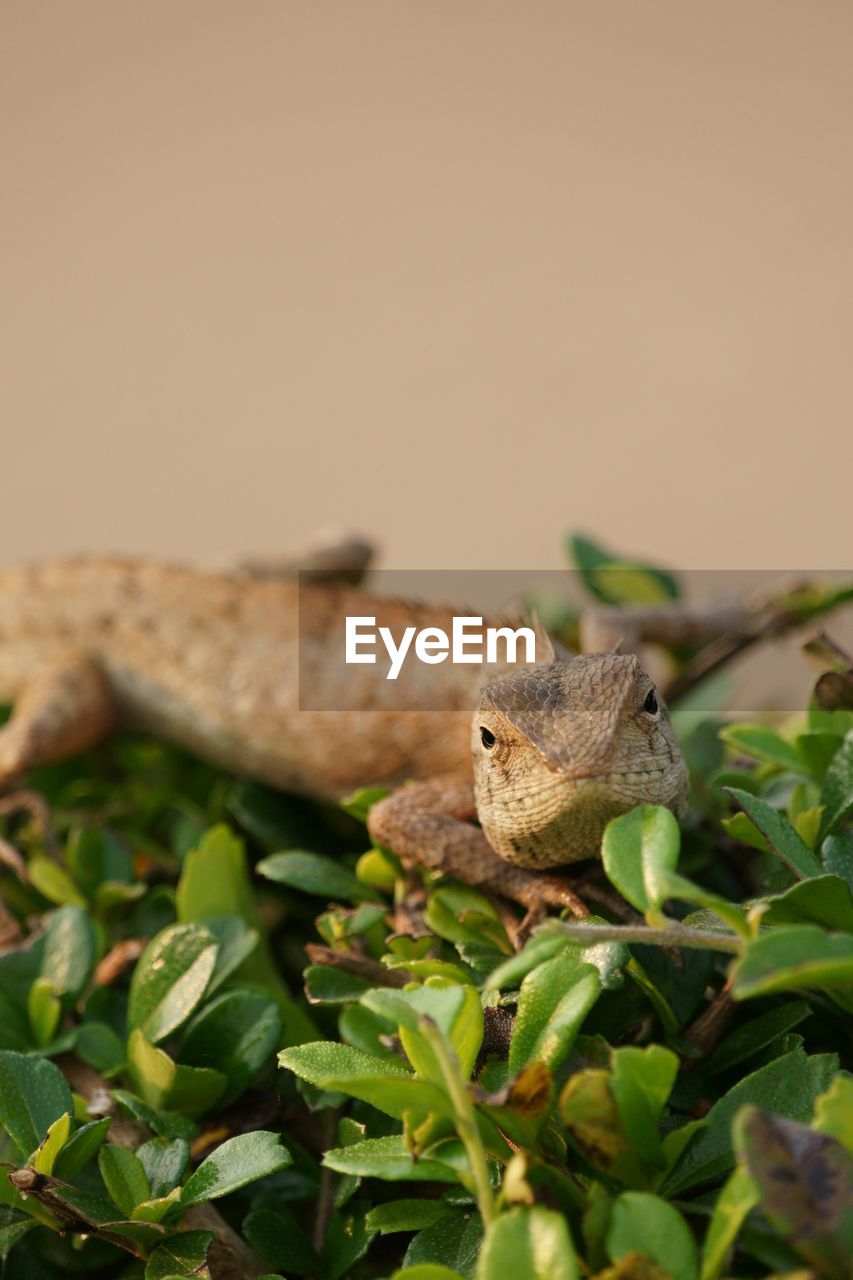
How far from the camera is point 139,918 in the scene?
0.99m

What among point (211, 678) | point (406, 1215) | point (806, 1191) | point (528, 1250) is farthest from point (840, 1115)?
point (211, 678)

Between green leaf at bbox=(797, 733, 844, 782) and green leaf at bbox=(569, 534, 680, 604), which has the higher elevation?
green leaf at bbox=(569, 534, 680, 604)

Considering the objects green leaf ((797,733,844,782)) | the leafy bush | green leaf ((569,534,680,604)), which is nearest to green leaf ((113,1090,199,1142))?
the leafy bush

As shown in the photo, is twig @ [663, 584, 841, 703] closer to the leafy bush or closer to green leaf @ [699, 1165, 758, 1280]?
the leafy bush

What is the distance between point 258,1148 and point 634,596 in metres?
0.89

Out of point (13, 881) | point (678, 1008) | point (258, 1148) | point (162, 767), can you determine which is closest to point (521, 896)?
point (678, 1008)

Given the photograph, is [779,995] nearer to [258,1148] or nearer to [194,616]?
[258,1148]

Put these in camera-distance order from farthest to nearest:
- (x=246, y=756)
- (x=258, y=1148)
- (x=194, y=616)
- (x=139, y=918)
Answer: (x=194, y=616)
(x=246, y=756)
(x=139, y=918)
(x=258, y=1148)

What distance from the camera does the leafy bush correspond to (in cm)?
48

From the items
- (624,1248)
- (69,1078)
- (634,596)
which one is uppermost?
(634,596)

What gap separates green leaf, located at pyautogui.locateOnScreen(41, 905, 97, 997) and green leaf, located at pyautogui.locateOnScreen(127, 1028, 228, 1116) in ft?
0.34

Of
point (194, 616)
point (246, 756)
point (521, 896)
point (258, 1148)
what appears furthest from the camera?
point (194, 616)

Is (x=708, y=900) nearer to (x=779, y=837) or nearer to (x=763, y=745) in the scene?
(x=779, y=837)

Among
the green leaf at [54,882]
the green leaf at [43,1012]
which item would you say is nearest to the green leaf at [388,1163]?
the green leaf at [43,1012]
